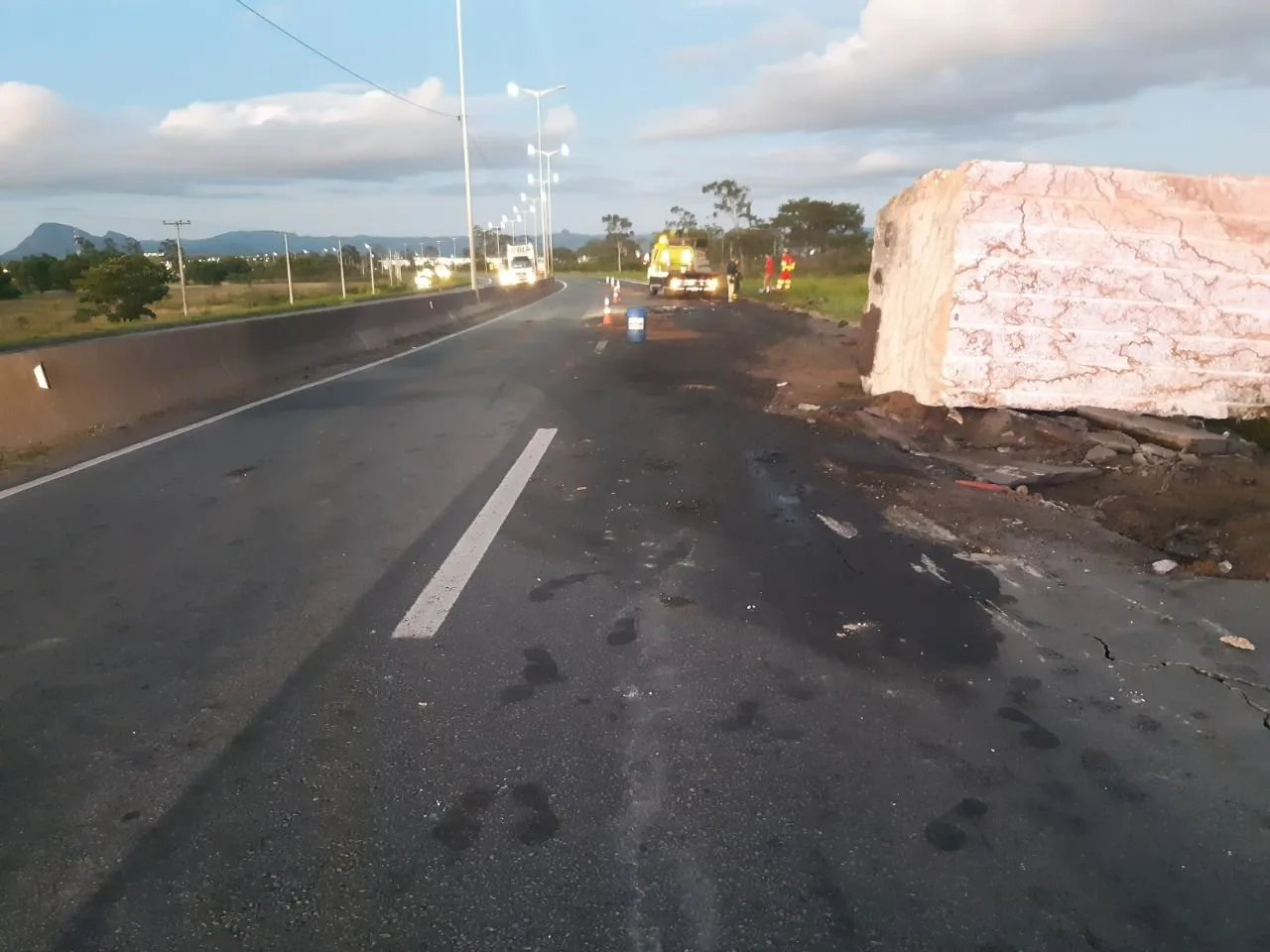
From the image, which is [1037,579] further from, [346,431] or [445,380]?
[445,380]

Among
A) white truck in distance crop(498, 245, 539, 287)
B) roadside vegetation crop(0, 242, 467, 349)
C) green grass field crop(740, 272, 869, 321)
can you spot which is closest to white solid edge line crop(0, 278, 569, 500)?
green grass field crop(740, 272, 869, 321)

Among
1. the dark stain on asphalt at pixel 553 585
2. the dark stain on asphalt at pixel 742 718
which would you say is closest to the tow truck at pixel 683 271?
the dark stain on asphalt at pixel 553 585

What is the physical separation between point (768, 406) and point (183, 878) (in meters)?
9.60

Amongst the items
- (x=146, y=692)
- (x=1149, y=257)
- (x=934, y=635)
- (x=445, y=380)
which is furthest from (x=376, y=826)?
(x=445, y=380)

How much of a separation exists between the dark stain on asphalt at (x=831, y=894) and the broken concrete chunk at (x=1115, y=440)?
685cm

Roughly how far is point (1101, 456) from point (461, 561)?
588cm

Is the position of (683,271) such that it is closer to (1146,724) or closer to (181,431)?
(181,431)

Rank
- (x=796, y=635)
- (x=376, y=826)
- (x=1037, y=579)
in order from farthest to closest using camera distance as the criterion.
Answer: (x=1037, y=579)
(x=796, y=635)
(x=376, y=826)

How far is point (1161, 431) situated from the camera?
8.61 m

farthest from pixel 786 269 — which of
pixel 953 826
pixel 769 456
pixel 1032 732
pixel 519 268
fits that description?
pixel 519 268

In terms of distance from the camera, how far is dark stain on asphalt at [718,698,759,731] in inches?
149

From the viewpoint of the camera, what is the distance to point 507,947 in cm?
260

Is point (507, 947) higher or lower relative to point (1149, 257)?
lower

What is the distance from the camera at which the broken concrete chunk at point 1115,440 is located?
335 inches
